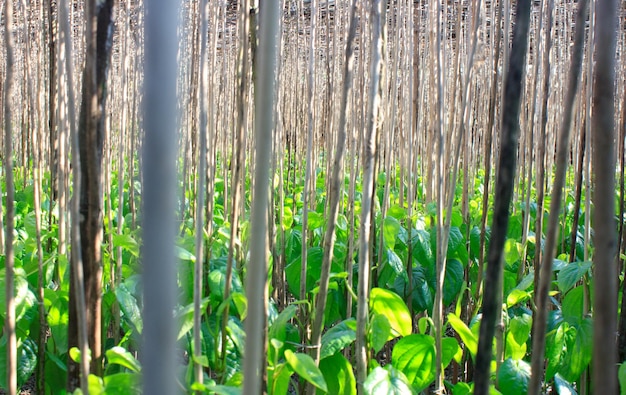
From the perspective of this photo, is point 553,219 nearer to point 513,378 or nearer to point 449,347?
point 513,378

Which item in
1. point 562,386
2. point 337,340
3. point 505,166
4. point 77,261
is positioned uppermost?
point 505,166

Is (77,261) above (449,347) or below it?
above

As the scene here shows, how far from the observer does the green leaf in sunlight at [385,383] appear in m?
0.87

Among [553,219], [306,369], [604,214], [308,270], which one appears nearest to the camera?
[604,214]

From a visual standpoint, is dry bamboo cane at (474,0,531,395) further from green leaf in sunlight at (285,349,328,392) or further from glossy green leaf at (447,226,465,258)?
glossy green leaf at (447,226,465,258)

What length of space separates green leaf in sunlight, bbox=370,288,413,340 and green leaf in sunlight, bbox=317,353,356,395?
0.32 feet

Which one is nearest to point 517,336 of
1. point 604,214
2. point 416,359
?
point 416,359

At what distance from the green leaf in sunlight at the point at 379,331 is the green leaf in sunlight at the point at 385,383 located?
8 cm

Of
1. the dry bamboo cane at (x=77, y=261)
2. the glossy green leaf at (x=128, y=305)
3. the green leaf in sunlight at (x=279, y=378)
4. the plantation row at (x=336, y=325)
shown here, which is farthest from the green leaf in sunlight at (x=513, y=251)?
the dry bamboo cane at (x=77, y=261)

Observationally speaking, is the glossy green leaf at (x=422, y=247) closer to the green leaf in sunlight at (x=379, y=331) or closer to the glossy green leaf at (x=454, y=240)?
the glossy green leaf at (x=454, y=240)

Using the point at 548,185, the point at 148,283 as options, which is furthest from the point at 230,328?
the point at 548,185

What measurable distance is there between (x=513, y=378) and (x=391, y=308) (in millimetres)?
217

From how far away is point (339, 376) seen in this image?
102 centimetres

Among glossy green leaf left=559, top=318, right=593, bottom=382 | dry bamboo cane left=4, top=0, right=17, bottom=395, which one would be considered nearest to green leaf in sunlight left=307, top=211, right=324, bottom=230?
glossy green leaf left=559, top=318, right=593, bottom=382
